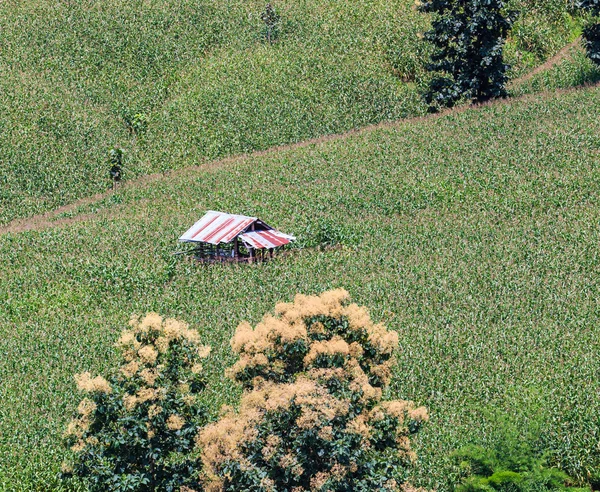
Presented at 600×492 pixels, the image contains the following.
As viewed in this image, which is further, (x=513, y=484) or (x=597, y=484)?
(x=597, y=484)

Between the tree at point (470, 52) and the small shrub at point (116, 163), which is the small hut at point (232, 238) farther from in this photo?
the tree at point (470, 52)

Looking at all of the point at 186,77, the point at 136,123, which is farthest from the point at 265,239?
the point at 186,77

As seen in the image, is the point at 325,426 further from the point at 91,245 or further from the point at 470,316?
the point at 91,245

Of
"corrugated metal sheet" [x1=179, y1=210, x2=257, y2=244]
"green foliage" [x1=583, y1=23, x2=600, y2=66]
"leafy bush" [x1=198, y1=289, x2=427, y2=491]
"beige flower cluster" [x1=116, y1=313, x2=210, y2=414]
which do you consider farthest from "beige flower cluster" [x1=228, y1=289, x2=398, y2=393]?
"green foliage" [x1=583, y1=23, x2=600, y2=66]

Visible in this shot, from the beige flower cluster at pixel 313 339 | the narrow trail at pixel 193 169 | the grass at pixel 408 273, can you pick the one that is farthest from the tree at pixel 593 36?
the beige flower cluster at pixel 313 339

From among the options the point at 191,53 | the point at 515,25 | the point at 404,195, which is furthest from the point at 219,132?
the point at 515,25

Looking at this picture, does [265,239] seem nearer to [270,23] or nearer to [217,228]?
[217,228]

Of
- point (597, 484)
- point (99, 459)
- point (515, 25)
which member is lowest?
point (597, 484)

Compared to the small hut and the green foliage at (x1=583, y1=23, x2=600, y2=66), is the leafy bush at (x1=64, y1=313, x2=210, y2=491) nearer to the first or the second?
the small hut
